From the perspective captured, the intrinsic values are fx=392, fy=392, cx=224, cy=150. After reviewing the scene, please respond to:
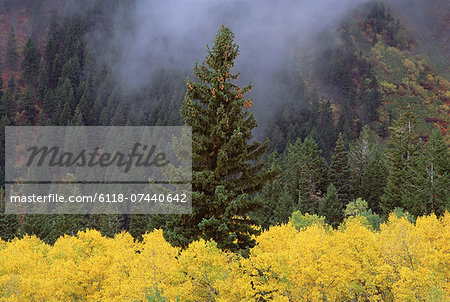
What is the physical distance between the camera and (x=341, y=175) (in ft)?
246

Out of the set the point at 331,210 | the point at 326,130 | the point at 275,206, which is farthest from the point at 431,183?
the point at 326,130

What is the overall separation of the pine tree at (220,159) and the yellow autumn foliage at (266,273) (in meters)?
1.24

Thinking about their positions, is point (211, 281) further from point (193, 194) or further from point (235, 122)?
point (235, 122)

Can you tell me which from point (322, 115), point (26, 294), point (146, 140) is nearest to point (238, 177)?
point (26, 294)

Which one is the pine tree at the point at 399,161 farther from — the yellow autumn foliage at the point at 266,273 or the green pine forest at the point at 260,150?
the yellow autumn foliage at the point at 266,273

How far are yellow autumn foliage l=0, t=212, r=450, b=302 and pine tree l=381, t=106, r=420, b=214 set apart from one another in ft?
71.2

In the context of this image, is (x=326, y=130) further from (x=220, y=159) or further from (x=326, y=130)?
(x=220, y=159)

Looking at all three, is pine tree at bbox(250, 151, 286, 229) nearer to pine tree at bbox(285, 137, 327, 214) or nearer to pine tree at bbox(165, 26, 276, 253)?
pine tree at bbox(285, 137, 327, 214)

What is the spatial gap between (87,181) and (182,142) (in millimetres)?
106916

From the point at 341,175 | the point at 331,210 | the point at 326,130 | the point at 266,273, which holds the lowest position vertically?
the point at 266,273

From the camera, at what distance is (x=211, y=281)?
20406 mm

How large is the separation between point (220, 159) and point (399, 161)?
51.8 metres

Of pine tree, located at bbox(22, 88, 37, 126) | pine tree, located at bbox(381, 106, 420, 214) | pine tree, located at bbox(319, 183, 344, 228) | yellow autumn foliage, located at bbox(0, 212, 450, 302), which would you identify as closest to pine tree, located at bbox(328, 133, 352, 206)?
pine tree, located at bbox(381, 106, 420, 214)

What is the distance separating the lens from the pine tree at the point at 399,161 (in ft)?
195
